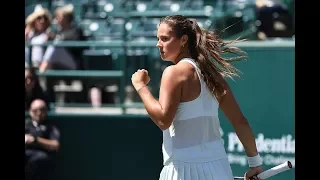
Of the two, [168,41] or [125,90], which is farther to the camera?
[125,90]

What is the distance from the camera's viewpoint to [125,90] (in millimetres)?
7719

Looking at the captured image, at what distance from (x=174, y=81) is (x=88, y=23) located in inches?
231

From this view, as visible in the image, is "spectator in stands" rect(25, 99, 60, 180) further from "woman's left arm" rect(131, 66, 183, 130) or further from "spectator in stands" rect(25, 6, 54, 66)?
"woman's left arm" rect(131, 66, 183, 130)

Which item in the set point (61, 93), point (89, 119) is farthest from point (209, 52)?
point (61, 93)

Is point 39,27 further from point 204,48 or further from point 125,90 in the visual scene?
point 204,48

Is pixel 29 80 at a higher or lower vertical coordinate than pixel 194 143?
higher

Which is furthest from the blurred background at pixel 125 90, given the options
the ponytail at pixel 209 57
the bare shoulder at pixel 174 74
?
the bare shoulder at pixel 174 74

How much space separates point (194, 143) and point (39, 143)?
388 centimetres

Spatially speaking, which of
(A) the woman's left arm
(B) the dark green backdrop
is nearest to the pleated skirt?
(A) the woman's left arm

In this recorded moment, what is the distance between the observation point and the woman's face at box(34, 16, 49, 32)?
333 inches

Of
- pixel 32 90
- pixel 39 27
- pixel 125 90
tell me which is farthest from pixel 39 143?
pixel 39 27

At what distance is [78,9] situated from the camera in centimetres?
955

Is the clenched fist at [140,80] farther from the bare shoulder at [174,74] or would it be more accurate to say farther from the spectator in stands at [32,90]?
the spectator in stands at [32,90]
